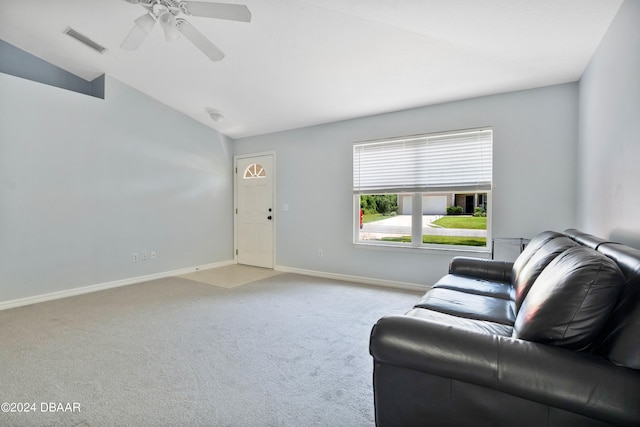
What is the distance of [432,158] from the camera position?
12.2 feet

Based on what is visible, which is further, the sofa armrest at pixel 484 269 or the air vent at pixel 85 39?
the air vent at pixel 85 39

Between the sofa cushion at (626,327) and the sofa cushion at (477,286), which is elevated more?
the sofa cushion at (626,327)

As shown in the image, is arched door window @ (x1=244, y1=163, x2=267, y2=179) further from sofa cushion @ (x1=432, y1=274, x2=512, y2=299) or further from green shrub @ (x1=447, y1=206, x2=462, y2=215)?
sofa cushion @ (x1=432, y1=274, x2=512, y2=299)

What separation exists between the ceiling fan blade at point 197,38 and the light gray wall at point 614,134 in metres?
2.83

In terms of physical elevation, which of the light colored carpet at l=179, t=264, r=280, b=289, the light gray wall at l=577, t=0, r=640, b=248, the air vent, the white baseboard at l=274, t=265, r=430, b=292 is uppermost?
the air vent

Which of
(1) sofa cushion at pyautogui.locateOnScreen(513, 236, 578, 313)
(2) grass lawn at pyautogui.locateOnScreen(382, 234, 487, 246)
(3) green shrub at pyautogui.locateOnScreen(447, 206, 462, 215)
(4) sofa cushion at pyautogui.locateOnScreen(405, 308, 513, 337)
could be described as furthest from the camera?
(3) green shrub at pyautogui.locateOnScreen(447, 206, 462, 215)

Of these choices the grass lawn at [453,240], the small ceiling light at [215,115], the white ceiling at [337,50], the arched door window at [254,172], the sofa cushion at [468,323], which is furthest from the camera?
the arched door window at [254,172]

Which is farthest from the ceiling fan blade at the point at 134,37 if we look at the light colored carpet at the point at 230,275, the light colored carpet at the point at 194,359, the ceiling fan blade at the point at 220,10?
the light colored carpet at the point at 230,275

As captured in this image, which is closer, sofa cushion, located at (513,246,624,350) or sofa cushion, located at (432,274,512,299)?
sofa cushion, located at (513,246,624,350)

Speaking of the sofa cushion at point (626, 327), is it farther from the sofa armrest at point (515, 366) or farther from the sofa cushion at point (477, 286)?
the sofa cushion at point (477, 286)

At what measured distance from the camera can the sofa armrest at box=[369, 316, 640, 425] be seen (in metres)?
0.89

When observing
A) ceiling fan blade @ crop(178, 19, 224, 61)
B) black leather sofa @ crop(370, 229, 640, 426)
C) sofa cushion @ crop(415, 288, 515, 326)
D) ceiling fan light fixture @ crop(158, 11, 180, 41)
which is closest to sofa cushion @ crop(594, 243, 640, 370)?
black leather sofa @ crop(370, 229, 640, 426)

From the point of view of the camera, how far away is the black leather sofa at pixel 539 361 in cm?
92

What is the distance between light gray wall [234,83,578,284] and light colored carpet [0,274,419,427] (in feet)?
3.34
